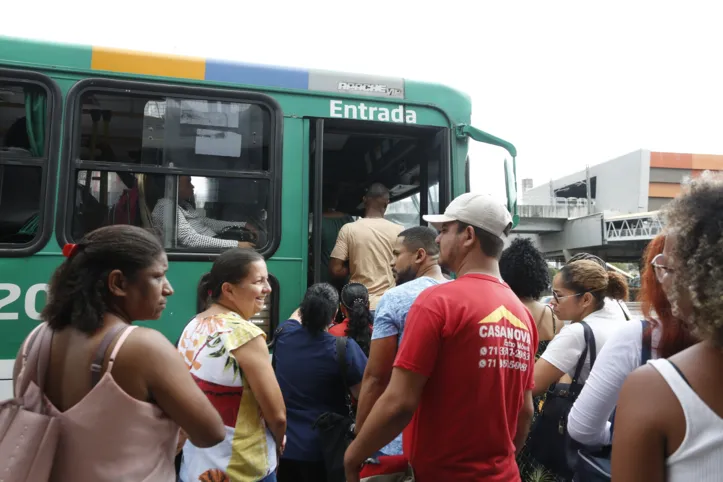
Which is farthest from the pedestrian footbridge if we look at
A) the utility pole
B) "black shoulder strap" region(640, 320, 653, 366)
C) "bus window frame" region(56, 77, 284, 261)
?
"black shoulder strap" region(640, 320, 653, 366)

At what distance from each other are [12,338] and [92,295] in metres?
2.39

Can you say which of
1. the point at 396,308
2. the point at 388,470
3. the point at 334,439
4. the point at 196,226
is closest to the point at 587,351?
the point at 396,308

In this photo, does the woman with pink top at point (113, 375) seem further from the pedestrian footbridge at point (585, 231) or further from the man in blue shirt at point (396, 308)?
the pedestrian footbridge at point (585, 231)

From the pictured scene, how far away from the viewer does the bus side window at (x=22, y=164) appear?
3523mm

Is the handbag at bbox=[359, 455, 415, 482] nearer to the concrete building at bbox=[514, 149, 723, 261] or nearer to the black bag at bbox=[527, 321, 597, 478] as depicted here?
the black bag at bbox=[527, 321, 597, 478]

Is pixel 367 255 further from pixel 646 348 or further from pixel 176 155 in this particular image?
pixel 646 348

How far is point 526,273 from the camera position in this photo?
3838 millimetres

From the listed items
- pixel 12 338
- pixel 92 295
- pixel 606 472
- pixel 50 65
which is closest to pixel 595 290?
pixel 606 472

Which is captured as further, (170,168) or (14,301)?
(170,168)

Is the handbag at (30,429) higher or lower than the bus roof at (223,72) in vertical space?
lower

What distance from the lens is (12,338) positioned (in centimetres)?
340

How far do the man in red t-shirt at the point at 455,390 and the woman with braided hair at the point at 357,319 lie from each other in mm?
1430

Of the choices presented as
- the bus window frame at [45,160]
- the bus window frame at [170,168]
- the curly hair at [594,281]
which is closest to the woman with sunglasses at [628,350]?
the curly hair at [594,281]

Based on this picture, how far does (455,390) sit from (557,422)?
4.30 feet
